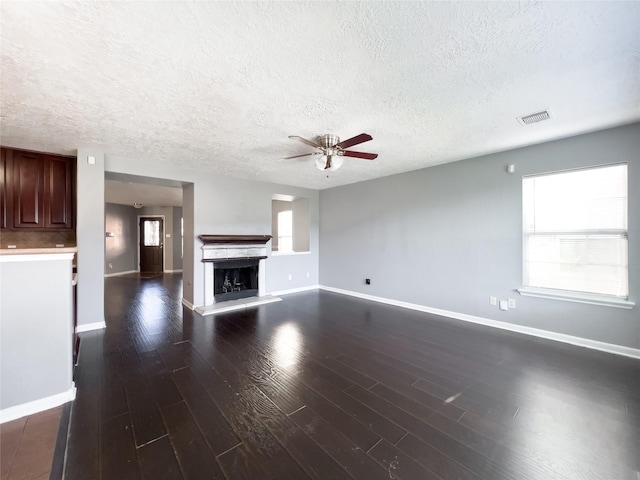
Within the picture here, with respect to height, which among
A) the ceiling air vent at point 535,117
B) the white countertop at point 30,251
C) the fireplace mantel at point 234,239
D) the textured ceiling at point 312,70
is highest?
the textured ceiling at point 312,70

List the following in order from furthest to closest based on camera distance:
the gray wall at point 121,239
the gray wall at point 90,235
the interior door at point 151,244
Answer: the interior door at point 151,244, the gray wall at point 121,239, the gray wall at point 90,235

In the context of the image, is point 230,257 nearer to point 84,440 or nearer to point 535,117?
point 84,440

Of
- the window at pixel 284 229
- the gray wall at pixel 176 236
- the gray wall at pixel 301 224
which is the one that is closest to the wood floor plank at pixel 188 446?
the gray wall at pixel 301 224

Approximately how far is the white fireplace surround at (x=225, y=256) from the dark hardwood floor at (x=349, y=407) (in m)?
1.25

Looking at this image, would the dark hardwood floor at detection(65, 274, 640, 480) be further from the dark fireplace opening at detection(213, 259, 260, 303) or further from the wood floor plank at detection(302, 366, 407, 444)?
the dark fireplace opening at detection(213, 259, 260, 303)

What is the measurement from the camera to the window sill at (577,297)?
2764 mm

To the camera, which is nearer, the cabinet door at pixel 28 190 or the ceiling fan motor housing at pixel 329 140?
the ceiling fan motor housing at pixel 329 140

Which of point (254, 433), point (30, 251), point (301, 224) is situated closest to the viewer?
point (254, 433)

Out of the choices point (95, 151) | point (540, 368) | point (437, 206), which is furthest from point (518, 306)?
point (95, 151)

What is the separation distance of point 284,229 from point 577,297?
715 cm

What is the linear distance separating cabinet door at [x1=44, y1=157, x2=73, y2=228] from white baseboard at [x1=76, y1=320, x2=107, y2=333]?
147 cm

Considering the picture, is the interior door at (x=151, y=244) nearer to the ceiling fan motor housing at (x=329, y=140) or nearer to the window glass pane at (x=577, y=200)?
the ceiling fan motor housing at (x=329, y=140)

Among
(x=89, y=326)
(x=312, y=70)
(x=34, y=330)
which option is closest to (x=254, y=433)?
(x=34, y=330)

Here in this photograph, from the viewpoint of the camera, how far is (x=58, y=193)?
12.0 ft
